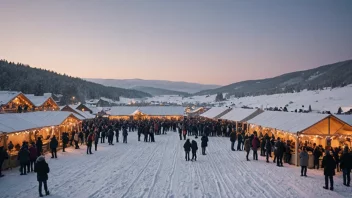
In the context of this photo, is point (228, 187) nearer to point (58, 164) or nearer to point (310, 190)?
point (310, 190)

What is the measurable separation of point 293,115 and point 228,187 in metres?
10.7

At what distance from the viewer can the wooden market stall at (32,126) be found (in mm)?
15297

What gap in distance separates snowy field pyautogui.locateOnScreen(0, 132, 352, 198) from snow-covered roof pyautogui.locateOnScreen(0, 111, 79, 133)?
98.3 inches

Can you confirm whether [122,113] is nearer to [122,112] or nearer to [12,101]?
[122,112]

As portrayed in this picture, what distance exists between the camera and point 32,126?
713 inches

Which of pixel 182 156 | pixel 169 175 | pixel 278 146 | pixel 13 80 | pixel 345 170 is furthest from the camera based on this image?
pixel 13 80

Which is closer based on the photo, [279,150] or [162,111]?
[279,150]

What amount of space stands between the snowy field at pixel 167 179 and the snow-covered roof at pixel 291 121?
97.1 inches

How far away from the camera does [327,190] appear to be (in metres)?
→ 10.3

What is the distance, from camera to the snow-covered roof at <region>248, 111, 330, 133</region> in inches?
615

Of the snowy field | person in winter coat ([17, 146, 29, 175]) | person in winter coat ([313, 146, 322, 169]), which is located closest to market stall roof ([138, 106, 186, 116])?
the snowy field

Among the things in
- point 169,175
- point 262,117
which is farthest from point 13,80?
point 169,175

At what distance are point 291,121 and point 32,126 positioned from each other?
15.4 meters

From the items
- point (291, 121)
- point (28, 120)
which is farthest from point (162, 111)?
point (291, 121)
